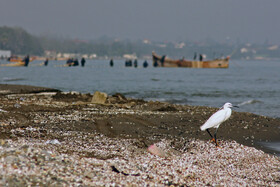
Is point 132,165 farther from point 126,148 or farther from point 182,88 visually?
point 182,88

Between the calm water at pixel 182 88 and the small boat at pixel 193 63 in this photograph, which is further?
the small boat at pixel 193 63

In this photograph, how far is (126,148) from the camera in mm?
8602

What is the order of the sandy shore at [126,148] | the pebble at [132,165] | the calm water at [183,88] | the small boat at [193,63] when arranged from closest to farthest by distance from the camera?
the pebble at [132,165] < the sandy shore at [126,148] < the calm water at [183,88] < the small boat at [193,63]

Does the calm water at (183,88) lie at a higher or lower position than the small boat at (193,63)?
lower

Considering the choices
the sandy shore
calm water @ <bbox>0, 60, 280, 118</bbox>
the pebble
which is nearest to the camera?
the pebble

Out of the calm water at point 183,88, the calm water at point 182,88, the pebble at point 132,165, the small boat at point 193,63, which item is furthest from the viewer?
the small boat at point 193,63

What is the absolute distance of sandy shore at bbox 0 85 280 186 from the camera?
6.00 m

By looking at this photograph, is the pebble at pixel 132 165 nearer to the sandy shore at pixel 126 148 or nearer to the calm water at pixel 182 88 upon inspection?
the sandy shore at pixel 126 148

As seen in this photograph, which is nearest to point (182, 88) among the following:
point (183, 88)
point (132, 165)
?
point (183, 88)

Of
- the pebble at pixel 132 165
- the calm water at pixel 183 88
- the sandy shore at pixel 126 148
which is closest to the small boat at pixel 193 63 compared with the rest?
the calm water at pixel 183 88

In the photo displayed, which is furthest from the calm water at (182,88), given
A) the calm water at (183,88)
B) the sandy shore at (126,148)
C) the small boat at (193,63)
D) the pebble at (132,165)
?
the small boat at (193,63)

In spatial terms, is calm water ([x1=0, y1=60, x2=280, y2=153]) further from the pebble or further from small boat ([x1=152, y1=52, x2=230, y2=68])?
small boat ([x1=152, y1=52, x2=230, y2=68])

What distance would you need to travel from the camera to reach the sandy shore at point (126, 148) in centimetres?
600

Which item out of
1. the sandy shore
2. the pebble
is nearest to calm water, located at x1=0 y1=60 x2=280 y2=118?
the sandy shore
